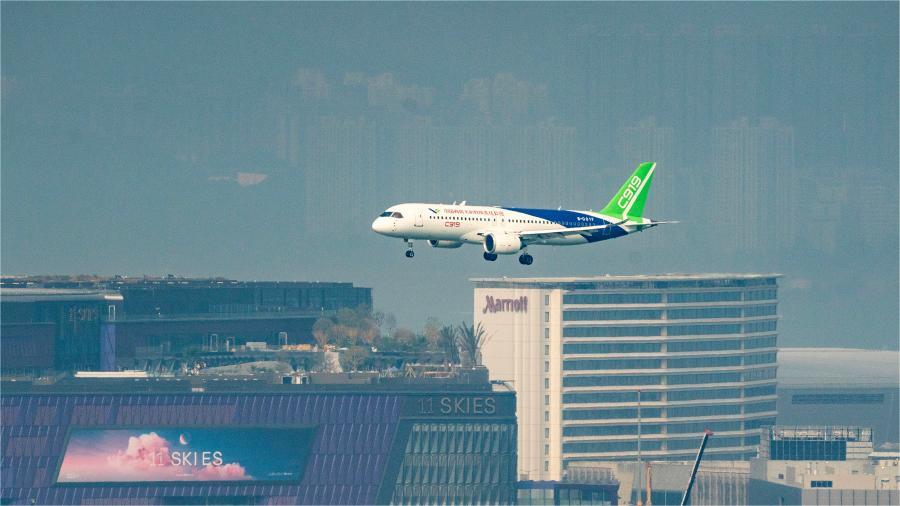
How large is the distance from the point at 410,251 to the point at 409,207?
11.2 meters

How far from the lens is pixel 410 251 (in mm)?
188250

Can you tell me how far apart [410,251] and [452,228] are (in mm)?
11855

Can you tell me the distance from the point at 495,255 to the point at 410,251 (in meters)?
12.5

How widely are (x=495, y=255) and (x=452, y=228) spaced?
5041mm

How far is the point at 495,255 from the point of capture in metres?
198

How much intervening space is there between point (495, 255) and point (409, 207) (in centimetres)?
944

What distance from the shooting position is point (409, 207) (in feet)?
652

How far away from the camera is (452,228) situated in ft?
A: 654

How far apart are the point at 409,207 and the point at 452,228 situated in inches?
182
